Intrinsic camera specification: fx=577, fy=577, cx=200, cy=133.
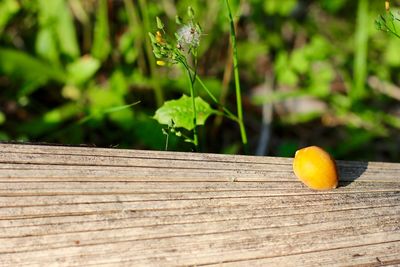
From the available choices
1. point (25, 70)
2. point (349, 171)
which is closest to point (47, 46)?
point (25, 70)

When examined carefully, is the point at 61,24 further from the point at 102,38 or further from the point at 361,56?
the point at 361,56

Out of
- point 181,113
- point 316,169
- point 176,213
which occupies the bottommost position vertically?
point 176,213

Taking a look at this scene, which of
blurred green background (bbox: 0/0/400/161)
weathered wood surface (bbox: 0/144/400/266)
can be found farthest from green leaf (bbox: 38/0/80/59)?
weathered wood surface (bbox: 0/144/400/266)

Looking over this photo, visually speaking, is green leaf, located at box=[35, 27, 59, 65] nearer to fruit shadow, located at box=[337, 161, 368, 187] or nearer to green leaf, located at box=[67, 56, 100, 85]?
green leaf, located at box=[67, 56, 100, 85]

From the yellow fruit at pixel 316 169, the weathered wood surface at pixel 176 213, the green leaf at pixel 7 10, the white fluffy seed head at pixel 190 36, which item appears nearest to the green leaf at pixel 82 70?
the green leaf at pixel 7 10

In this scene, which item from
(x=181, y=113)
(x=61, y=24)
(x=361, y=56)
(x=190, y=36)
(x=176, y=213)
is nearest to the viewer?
(x=176, y=213)

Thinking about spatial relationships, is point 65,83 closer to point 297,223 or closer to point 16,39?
point 16,39

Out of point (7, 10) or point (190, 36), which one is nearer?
point (190, 36)

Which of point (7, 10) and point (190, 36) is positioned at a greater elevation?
point (7, 10)
